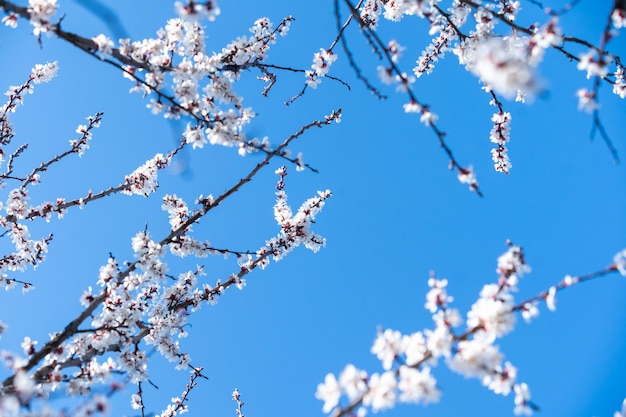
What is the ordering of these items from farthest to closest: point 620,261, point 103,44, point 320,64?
point 320,64
point 103,44
point 620,261

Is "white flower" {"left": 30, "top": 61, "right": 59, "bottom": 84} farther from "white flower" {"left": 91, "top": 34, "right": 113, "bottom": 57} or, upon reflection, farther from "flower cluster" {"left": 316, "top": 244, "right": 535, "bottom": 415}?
"flower cluster" {"left": 316, "top": 244, "right": 535, "bottom": 415}

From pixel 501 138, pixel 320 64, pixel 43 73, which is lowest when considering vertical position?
pixel 501 138

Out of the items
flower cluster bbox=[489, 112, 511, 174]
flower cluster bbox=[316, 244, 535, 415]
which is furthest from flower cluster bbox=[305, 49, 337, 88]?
flower cluster bbox=[316, 244, 535, 415]

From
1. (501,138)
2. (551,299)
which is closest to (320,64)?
(501,138)

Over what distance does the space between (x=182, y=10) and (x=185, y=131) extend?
3.96ft

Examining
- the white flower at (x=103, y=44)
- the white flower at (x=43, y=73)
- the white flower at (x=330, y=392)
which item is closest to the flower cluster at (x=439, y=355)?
the white flower at (x=330, y=392)

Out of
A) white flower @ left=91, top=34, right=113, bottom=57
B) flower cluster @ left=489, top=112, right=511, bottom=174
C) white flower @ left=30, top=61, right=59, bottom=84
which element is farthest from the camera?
white flower @ left=30, top=61, right=59, bottom=84

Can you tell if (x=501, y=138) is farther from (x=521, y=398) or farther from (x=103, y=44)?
(x=103, y=44)

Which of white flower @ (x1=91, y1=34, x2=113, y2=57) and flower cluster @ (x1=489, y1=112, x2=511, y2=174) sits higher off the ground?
white flower @ (x1=91, y1=34, x2=113, y2=57)

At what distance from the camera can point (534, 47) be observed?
3555 millimetres

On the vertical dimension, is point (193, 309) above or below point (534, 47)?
above

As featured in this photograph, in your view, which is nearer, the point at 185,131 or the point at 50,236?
the point at 185,131

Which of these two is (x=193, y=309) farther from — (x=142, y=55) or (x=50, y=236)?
(x=142, y=55)

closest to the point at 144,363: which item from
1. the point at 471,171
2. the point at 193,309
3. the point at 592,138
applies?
the point at 193,309
